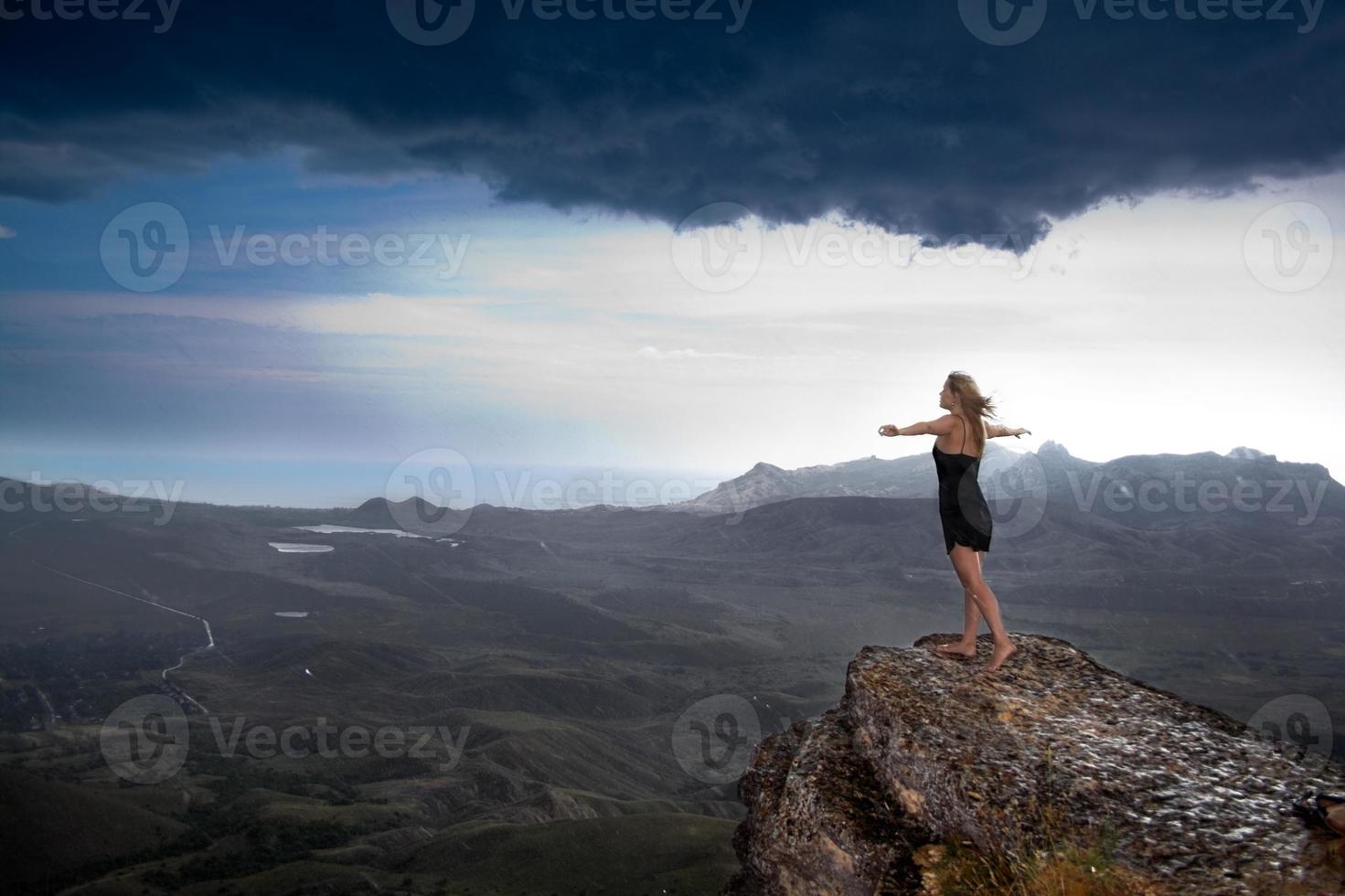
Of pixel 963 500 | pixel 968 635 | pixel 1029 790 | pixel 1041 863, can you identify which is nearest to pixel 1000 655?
pixel 968 635

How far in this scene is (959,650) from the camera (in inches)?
593

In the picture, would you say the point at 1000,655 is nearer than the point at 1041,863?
No

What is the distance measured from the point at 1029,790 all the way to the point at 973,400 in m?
5.45

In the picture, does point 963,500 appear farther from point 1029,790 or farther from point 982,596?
point 1029,790

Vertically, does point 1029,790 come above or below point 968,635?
below

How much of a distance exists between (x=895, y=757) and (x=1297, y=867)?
4716mm

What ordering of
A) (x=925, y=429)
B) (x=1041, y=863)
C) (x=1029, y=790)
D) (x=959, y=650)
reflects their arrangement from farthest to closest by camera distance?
(x=959, y=650) < (x=925, y=429) < (x=1029, y=790) < (x=1041, y=863)

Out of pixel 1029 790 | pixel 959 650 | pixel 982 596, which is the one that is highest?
pixel 982 596

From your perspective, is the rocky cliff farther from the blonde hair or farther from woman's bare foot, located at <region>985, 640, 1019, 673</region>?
the blonde hair

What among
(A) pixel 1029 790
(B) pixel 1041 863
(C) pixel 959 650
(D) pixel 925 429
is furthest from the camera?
(C) pixel 959 650

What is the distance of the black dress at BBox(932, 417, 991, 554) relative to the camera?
44.9 feet

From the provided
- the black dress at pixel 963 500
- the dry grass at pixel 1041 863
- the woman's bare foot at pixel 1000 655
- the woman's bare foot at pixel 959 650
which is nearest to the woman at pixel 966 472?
the black dress at pixel 963 500

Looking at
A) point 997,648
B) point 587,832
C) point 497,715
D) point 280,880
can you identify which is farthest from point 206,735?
point 997,648

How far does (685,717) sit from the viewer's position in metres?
164
